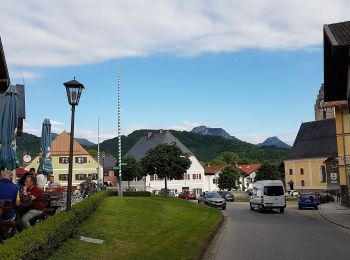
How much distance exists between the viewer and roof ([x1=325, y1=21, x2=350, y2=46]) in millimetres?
20156

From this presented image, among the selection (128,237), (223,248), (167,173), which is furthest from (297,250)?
(167,173)

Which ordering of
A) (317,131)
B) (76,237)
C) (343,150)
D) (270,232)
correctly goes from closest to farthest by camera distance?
(76,237) < (270,232) < (343,150) < (317,131)

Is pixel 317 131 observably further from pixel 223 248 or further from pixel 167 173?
pixel 223 248

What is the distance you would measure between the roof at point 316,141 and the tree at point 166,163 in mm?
41323

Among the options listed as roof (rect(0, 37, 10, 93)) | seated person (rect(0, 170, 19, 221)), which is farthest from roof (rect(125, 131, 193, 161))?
seated person (rect(0, 170, 19, 221))

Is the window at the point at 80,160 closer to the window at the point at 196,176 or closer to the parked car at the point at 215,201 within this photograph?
the window at the point at 196,176

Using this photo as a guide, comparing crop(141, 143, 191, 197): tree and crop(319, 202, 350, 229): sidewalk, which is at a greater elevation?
crop(141, 143, 191, 197): tree

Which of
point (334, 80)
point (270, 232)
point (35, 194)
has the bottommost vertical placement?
point (270, 232)

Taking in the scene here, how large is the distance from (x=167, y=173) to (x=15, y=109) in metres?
45.2

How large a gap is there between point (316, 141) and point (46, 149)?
3130 inches

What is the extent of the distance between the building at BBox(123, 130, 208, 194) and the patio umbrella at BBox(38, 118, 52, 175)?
71.3 m

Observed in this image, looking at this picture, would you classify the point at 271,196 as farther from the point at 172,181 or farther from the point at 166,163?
the point at 172,181

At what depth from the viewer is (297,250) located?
1527cm

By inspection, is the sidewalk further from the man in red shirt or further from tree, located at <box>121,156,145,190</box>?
tree, located at <box>121,156,145,190</box>
